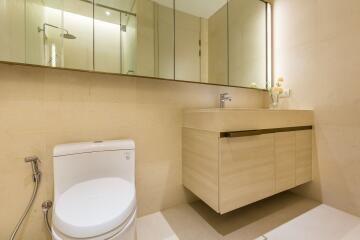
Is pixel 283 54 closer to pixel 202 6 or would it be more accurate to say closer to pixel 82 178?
pixel 202 6

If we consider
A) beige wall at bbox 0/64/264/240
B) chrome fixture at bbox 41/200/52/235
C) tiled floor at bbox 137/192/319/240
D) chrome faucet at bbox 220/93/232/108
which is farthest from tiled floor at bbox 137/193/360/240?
chrome faucet at bbox 220/93/232/108

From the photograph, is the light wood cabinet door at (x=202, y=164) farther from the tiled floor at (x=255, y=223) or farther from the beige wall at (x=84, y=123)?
the tiled floor at (x=255, y=223)

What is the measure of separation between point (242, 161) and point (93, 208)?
2.66ft

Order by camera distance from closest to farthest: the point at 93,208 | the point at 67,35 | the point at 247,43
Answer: the point at 93,208
the point at 67,35
the point at 247,43

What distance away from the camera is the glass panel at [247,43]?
Answer: 1636 mm

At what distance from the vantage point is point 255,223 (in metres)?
1.19

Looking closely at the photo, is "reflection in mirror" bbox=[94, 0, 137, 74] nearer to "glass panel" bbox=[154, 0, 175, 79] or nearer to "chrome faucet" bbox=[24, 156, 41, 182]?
"glass panel" bbox=[154, 0, 175, 79]

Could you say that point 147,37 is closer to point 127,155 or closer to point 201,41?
point 201,41

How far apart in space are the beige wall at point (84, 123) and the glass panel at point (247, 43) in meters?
0.45

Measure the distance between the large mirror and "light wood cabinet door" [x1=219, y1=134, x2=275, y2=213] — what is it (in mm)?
635

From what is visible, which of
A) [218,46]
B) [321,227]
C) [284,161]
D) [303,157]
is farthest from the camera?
[218,46]

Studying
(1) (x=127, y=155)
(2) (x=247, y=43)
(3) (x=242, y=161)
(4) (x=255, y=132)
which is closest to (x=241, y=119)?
(4) (x=255, y=132)

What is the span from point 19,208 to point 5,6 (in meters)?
1.08

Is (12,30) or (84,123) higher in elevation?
(12,30)
